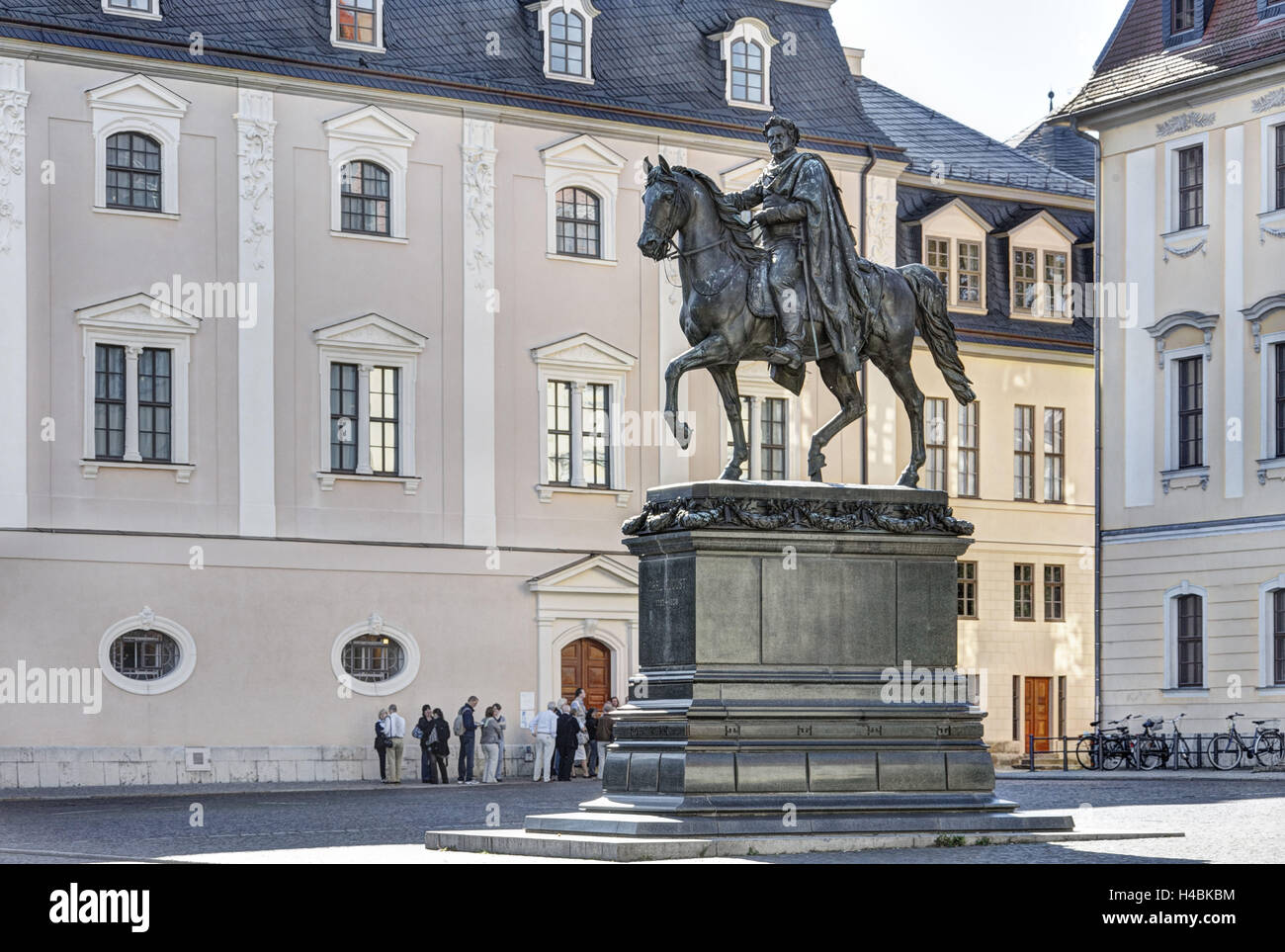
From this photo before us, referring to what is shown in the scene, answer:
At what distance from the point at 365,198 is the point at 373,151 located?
2.85 feet

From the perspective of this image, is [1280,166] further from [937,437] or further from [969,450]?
[969,450]

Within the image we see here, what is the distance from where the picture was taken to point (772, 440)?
153ft

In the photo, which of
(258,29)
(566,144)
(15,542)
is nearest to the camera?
(15,542)

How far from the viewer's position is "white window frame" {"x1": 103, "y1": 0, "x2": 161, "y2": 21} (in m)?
40.1

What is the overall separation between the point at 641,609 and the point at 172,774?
74.3ft

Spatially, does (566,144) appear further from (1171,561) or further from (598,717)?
(1171,561)

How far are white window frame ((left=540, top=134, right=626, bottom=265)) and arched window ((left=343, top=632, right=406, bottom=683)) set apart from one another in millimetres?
8216

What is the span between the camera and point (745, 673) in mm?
17203

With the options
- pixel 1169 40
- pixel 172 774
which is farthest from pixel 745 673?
pixel 1169 40

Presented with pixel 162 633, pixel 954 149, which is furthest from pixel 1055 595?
pixel 162 633

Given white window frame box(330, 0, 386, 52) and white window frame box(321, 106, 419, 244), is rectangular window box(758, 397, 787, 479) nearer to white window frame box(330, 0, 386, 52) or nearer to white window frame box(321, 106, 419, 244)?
white window frame box(321, 106, 419, 244)

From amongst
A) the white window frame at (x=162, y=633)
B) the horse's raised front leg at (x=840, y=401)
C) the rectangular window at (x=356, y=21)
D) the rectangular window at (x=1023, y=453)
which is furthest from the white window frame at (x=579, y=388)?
the horse's raised front leg at (x=840, y=401)

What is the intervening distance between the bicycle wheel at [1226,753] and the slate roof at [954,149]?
18270mm

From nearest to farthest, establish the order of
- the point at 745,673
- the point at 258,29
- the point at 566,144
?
the point at 745,673
the point at 258,29
the point at 566,144
